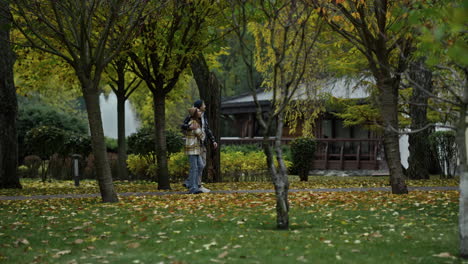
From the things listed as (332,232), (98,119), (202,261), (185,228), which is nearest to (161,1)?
(98,119)

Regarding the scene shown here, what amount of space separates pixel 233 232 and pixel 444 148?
14121 mm

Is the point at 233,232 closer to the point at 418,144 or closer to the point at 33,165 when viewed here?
the point at 418,144

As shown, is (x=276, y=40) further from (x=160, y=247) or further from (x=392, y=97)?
(x=160, y=247)

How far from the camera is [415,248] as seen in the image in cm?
604

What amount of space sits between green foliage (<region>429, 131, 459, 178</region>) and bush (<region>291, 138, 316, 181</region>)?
13.4 ft

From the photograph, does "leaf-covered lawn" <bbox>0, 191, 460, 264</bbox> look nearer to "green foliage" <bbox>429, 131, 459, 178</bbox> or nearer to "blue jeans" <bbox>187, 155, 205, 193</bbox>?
"blue jeans" <bbox>187, 155, 205, 193</bbox>

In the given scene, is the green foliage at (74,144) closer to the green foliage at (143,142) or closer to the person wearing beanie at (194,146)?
the green foliage at (143,142)

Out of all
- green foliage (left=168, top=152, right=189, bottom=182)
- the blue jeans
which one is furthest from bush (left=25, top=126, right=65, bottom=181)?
the blue jeans

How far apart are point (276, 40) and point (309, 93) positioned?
280 cm

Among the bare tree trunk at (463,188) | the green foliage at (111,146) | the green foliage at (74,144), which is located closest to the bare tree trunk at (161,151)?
the green foliage at (74,144)

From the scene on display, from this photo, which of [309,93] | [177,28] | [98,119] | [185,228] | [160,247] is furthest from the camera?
[309,93]

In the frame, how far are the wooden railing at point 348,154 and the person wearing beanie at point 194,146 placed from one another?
1513 cm

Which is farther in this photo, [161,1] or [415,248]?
[161,1]

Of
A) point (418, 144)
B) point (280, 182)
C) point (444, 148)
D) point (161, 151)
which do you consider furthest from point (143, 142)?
point (280, 182)
